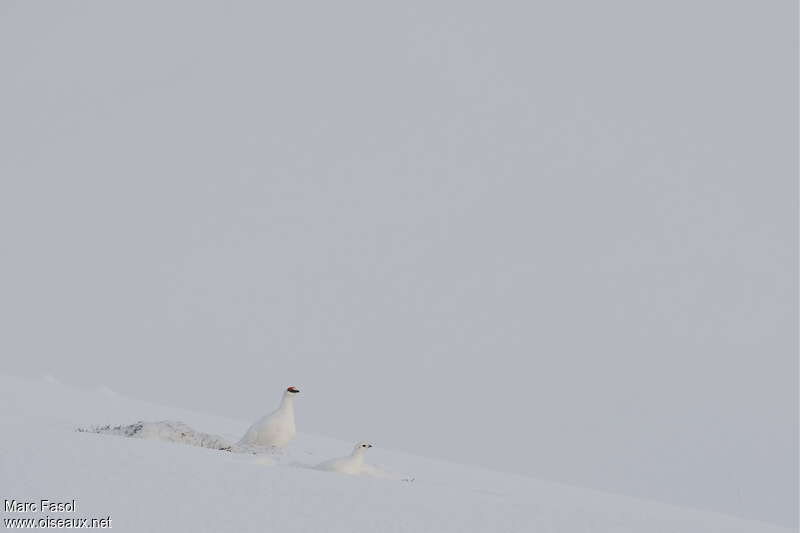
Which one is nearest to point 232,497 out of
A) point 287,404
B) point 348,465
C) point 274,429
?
point 348,465

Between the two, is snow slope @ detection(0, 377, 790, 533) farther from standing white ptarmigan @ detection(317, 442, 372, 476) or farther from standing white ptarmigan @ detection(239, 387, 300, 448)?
standing white ptarmigan @ detection(239, 387, 300, 448)

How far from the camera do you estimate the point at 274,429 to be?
38.4ft

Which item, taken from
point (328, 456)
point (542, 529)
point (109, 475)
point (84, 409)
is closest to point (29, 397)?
point (84, 409)

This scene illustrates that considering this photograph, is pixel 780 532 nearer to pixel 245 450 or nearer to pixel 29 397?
pixel 245 450

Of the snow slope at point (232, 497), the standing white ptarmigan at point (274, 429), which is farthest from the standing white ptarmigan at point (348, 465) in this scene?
the standing white ptarmigan at point (274, 429)

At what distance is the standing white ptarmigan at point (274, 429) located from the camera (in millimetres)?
11672

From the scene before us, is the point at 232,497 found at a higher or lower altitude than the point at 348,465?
lower

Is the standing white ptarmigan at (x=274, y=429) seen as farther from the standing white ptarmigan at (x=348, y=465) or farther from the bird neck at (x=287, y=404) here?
the standing white ptarmigan at (x=348, y=465)

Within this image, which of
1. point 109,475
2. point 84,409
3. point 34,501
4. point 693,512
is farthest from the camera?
point 84,409

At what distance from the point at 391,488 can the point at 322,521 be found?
1.14m

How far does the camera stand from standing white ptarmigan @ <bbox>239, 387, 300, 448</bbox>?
11672 millimetres

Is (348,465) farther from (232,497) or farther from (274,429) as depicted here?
(232,497)

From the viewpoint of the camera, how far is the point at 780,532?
31.9ft

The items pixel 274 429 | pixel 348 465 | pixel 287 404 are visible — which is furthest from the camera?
pixel 287 404
